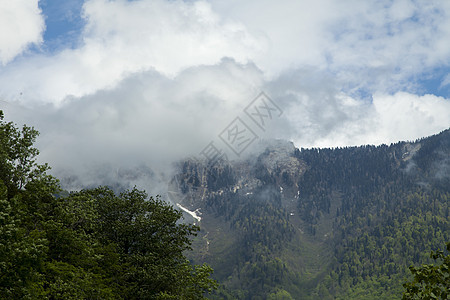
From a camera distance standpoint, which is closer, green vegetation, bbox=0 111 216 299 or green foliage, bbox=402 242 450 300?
green foliage, bbox=402 242 450 300

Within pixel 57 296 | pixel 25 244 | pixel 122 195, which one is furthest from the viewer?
pixel 122 195

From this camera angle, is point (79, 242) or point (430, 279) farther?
point (79, 242)

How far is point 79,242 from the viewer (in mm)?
53719

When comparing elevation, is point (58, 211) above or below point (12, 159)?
below

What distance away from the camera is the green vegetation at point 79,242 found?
3841 centimetres

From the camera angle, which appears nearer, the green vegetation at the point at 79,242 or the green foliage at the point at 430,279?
the green foliage at the point at 430,279

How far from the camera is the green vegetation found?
3841 cm

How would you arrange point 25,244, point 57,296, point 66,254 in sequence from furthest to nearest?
point 66,254 < point 57,296 < point 25,244

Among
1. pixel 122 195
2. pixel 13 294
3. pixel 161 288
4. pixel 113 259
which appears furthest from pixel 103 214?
pixel 13 294

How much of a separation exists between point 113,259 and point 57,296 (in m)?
17.2

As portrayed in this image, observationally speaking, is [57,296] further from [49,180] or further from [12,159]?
[12,159]

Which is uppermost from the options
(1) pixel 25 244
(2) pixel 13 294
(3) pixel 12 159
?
(3) pixel 12 159

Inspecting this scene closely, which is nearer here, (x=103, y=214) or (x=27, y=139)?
(x=27, y=139)

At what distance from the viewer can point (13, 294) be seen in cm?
3775
